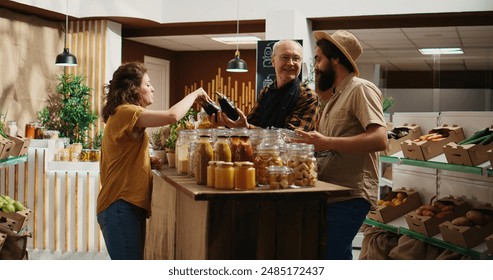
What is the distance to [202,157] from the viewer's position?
2.29m

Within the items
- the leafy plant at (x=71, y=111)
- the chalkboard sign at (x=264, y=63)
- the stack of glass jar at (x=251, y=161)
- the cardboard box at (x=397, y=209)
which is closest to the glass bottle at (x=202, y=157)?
the stack of glass jar at (x=251, y=161)

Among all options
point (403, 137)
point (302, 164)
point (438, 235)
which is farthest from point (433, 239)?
point (302, 164)

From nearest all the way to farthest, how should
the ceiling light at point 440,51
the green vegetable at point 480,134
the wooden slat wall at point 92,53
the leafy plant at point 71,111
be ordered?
the green vegetable at point 480,134 < the leafy plant at point 71,111 < the wooden slat wall at point 92,53 < the ceiling light at point 440,51

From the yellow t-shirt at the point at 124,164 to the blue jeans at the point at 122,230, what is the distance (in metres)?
0.03

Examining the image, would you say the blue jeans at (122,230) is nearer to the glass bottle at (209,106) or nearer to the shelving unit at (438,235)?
the glass bottle at (209,106)

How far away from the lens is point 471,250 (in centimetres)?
304

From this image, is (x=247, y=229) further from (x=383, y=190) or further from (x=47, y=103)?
(x=47, y=103)

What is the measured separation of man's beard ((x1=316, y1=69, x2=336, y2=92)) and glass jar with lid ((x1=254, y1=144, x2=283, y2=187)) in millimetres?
522

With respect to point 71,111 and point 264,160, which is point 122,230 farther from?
point 71,111

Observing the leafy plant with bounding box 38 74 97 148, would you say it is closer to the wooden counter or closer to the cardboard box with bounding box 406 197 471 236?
the cardboard box with bounding box 406 197 471 236

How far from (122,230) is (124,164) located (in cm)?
28

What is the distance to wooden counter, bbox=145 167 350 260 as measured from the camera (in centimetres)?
204

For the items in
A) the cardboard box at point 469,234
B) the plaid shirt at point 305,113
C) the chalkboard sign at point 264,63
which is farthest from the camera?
the chalkboard sign at point 264,63

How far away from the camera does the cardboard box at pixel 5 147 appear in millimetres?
3881
